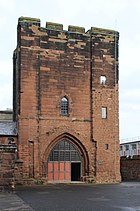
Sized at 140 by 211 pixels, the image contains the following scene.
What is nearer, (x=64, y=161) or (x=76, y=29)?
(x=64, y=161)

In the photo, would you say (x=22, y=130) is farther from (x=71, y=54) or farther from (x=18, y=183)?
(x=71, y=54)

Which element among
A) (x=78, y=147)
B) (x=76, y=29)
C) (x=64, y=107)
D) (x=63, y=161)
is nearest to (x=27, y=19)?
(x=76, y=29)

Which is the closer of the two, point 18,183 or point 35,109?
point 18,183

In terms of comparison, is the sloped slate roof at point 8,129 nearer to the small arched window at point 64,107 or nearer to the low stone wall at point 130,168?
the small arched window at point 64,107

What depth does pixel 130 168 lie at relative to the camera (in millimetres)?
36625

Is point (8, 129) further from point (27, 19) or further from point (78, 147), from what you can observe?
point (27, 19)

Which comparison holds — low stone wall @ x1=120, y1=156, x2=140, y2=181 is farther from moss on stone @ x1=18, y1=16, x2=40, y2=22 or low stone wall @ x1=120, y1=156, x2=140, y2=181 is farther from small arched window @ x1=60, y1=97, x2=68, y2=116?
moss on stone @ x1=18, y1=16, x2=40, y2=22

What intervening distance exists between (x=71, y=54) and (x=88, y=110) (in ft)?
15.3

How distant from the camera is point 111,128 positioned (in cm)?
3003

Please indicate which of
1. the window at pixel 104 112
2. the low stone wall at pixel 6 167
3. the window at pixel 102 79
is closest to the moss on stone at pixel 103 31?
the window at pixel 102 79

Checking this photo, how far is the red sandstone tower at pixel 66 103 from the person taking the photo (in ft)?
91.6

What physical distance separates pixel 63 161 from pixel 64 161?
3.1 inches

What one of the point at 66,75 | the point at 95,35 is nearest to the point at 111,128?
→ the point at 66,75

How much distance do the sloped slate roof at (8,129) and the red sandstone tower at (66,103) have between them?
66 cm
